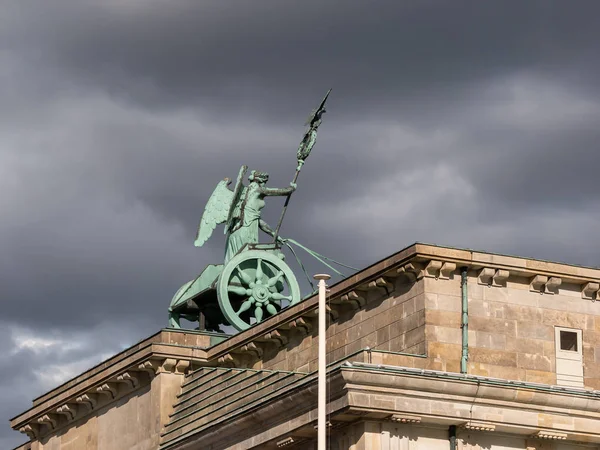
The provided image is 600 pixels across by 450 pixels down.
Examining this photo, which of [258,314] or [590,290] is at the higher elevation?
[258,314]

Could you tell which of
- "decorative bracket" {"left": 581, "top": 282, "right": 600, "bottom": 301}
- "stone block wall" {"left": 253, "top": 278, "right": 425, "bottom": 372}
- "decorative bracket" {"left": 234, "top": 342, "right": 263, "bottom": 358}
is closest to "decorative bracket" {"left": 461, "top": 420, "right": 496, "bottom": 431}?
"stone block wall" {"left": 253, "top": 278, "right": 425, "bottom": 372}

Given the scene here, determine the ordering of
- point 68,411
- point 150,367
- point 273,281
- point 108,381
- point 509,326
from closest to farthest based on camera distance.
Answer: point 509,326
point 150,367
point 273,281
point 108,381
point 68,411

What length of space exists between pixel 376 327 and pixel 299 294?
1012 cm

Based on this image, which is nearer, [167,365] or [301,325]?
[301,325]

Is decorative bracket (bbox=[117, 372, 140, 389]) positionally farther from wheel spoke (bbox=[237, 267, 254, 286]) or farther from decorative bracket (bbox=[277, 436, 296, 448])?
decorative bracket (bbox=[277, 436, 296, 448])

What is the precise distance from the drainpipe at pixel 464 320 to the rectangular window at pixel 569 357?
311 centimetres

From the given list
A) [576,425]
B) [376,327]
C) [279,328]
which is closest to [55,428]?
[279,328]

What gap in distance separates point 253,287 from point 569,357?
46.7ft

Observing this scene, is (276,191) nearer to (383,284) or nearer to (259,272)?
(259,272)

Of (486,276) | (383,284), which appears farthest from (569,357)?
(383,284)

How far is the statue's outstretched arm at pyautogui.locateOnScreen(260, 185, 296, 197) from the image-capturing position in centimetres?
7338

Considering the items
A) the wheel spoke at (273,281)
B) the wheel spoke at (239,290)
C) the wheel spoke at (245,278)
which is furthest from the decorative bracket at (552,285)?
the wheel spoke at (245,278)

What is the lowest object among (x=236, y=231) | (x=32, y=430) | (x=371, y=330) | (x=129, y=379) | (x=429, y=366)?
(x=429, y=366)

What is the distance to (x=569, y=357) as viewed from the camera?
6212 cm
